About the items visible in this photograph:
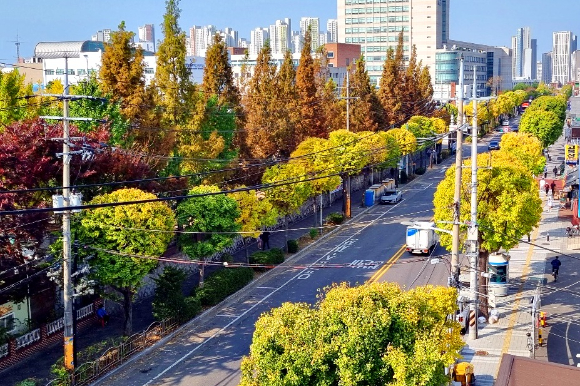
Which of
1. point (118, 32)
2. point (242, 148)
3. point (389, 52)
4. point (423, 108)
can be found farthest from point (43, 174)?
point (423, 108)

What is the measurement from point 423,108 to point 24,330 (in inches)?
2346

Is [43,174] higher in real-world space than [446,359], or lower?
higher

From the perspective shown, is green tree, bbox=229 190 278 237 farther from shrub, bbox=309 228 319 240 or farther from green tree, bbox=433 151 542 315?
green tree, bbox=433 151 542 315

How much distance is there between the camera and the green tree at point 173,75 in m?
35.3

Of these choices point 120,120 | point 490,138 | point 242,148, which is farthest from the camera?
point 490,138

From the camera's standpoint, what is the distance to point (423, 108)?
258ft

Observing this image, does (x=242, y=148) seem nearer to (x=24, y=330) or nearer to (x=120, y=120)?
(x=120, y=120)

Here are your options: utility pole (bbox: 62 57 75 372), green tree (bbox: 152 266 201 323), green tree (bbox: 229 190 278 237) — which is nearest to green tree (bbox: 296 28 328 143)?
green tree (bbox: 229 190 278 237)

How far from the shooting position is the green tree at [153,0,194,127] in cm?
3531

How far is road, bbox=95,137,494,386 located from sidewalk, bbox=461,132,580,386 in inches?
123

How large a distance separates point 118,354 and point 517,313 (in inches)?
595

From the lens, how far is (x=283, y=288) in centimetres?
3228

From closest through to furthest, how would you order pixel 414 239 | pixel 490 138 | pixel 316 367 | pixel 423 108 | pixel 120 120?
1. pixel 316 367
2. pixel 120 120
3. pixel 414 239
4. pixel 423 108
5. pixel 490 138

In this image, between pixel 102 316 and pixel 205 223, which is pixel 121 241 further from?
pixel 205 223
